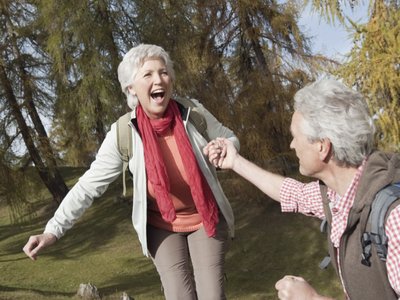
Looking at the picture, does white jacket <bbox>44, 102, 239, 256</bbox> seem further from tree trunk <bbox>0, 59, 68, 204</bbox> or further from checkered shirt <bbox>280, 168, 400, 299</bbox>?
tree trunk <bbox>0, 59, 68, 204</bbox>

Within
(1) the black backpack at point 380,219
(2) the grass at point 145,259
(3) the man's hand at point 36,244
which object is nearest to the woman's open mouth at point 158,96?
(3) the man's hand at point 36,244

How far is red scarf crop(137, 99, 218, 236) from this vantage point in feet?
9.21

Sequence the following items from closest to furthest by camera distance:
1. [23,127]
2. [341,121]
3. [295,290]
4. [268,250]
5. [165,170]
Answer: [341,121] < [295,290] < [165,170] < [268,250] < [23,127]

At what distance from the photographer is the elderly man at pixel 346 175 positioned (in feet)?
5.40

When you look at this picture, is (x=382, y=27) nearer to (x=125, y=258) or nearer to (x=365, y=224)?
(x=365, y=224)

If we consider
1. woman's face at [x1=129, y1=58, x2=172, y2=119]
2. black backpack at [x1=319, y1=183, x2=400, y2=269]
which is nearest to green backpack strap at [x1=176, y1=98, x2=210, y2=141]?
woman's face at [x1=129, y1=58, x2=172, y2=119]

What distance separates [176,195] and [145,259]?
32.1 feet

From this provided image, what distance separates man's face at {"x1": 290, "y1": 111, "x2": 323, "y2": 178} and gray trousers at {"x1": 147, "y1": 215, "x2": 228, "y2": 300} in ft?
3.31

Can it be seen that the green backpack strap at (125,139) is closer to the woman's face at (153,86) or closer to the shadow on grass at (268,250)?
the woman's face at (153,86)

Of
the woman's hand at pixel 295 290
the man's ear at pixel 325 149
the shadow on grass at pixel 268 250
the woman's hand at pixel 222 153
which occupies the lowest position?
the shadow on grass at pixel 268 250

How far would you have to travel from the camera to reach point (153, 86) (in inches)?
111

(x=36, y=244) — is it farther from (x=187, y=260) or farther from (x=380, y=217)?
(x=380, y=217)

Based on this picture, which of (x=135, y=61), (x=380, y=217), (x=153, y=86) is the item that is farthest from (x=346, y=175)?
(x=135, y=61)

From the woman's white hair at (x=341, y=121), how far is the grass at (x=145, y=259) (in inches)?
289
